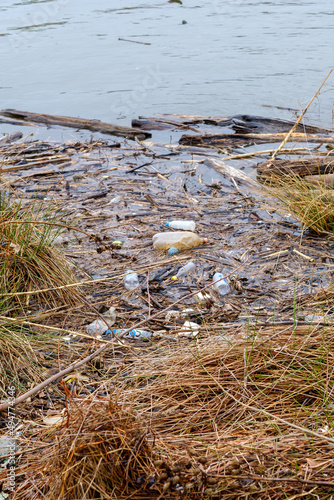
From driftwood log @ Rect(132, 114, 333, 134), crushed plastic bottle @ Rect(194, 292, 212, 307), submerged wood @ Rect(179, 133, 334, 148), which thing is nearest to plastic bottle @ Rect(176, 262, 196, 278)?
crushed plastic bottle @ Rect(194, 292, 212, 307)

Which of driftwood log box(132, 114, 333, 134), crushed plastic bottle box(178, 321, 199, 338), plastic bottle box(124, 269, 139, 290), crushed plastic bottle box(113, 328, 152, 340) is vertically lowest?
driftwood log box(132, 114, 333, 134)

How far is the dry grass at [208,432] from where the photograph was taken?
1706 mm

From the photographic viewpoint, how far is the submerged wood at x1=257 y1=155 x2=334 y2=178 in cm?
554

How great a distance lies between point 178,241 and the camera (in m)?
4.28

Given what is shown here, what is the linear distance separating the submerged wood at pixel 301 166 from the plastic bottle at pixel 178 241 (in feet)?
5.27

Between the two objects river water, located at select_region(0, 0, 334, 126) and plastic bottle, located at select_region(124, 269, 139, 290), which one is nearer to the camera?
plastic bottle, located at select_region(124, 269, 139, 290)

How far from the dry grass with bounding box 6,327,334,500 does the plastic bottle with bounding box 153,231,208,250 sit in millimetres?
1698

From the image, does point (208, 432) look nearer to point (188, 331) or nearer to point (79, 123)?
point (188, 331)

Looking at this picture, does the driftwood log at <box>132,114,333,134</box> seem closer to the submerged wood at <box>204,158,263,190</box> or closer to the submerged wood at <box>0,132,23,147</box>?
the submerged wood at <box>204,158,263,190</box>

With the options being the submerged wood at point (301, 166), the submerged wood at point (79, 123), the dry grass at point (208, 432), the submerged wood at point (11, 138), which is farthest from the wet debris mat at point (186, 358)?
the submerged wood at point (79, 123)

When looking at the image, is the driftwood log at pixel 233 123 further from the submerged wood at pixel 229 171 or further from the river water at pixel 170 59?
the submerged wood at pixel 229 171

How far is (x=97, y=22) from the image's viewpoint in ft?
62.0

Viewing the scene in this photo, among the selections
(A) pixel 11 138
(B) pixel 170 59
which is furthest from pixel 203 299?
(B) pixel 170 59

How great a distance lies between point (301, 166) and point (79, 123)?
419cm
